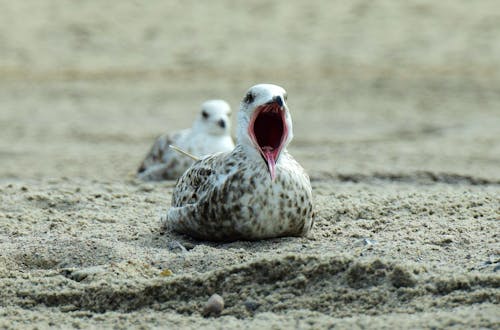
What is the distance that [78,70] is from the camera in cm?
1591

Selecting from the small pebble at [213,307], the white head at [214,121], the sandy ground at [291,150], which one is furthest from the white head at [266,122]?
the white head at [214,121]

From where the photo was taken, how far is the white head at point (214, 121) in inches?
339

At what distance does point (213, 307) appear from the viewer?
4113mm

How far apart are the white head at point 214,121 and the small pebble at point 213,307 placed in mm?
4551

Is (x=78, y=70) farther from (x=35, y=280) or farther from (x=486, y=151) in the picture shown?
(x=35, y=280)

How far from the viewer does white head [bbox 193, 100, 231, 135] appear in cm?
862

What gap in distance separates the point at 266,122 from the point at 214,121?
350 centimetres

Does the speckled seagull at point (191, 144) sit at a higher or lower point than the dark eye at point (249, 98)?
lower

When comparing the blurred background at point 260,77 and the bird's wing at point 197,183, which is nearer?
the bird's wing at point 197,183

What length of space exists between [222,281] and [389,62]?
12706 mm

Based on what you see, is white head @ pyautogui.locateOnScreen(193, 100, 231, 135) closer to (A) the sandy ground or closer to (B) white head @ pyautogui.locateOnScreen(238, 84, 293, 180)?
(A) the sandy ground

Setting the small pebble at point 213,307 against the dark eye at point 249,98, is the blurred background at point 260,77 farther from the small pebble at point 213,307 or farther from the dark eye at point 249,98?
the small pebble at point 213,307

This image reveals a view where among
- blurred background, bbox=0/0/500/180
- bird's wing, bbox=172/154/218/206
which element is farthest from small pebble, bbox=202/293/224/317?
blurred background, bbox=0/0/500/180

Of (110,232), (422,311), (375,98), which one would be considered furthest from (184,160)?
(375,98)
